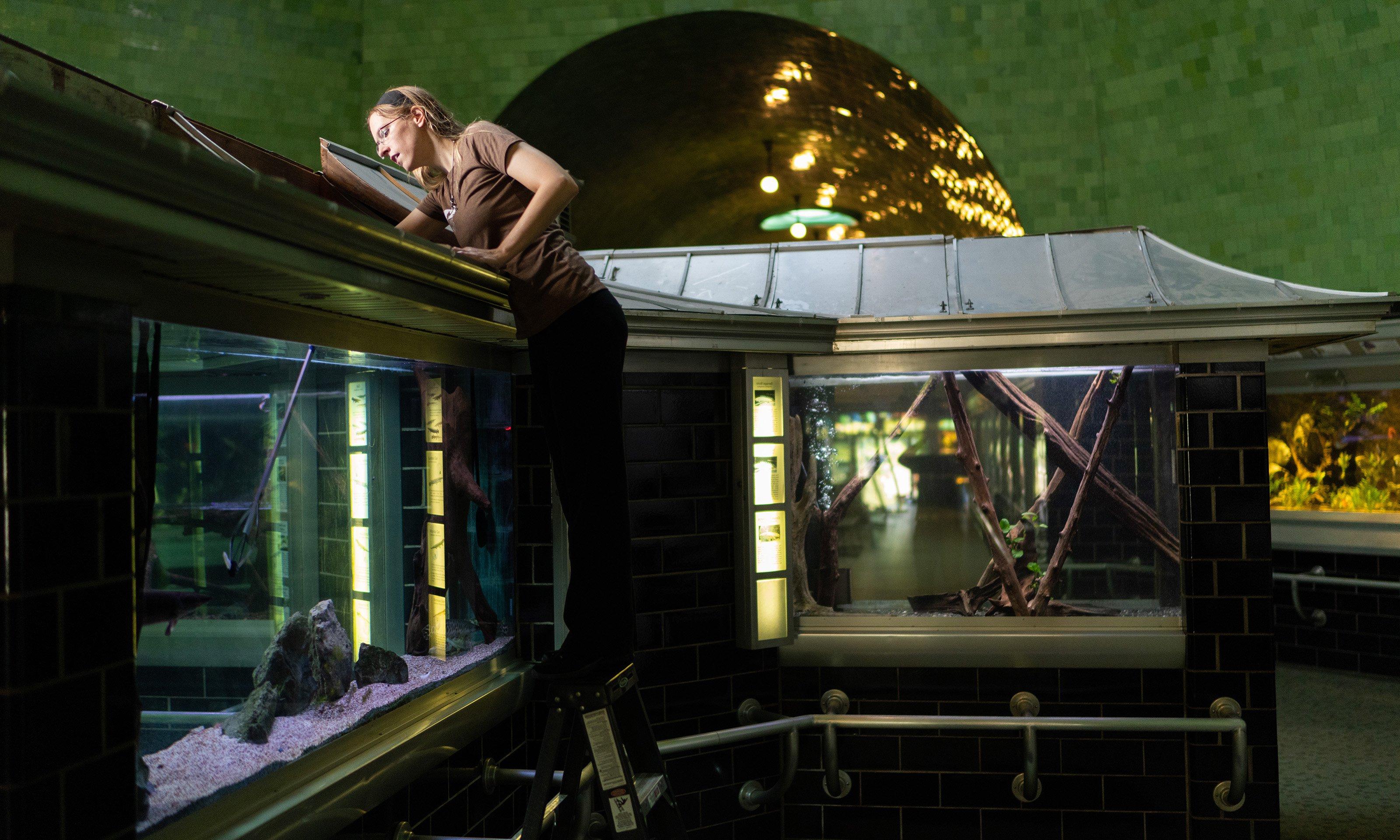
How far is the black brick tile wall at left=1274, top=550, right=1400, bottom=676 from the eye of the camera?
6902 millimetres

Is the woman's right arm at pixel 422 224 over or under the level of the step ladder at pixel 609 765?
over

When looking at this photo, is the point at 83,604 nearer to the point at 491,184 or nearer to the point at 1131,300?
the point at 491,184

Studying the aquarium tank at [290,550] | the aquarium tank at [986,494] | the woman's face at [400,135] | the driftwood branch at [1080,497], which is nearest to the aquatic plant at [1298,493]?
the aquarium tank at [986,494]

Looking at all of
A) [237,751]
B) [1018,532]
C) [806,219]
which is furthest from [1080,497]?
[806,219]

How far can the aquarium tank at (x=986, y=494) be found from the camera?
3756 mm

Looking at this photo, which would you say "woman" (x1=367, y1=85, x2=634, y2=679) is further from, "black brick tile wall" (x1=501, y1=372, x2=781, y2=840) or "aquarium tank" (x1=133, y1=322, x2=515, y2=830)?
"black brick tile wall" (x1=501, y1=372, x2=781, y2=840)

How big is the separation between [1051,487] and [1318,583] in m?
4.79

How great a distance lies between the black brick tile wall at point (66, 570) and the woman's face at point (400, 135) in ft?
2.50

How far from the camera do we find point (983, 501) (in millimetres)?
3842

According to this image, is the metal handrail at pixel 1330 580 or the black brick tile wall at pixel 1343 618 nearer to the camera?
the metal handrail at pixel 1330 580

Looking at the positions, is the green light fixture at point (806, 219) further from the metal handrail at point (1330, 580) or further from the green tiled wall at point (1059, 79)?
the metal handrail at point (1330, 580)

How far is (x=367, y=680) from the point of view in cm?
238

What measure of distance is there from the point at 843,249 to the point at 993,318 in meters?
0.99

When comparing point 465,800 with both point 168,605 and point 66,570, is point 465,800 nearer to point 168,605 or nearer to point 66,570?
point 168,605
